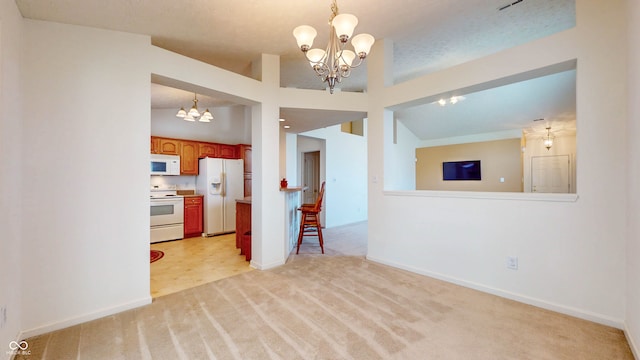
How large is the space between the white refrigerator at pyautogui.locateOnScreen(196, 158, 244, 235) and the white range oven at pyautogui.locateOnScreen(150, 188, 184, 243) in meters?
0.50

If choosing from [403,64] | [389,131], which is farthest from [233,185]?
[403,64]

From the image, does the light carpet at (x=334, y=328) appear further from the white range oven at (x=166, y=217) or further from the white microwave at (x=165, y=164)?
the white microwave at (x=165, y=164)

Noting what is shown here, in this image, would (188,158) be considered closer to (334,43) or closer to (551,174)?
(334,43)

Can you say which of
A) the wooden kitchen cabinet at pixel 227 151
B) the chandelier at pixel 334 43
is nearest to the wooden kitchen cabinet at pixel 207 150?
the wooden kitchen cabinet at pixel 227 151

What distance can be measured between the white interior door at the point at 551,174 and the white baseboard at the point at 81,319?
8960mm

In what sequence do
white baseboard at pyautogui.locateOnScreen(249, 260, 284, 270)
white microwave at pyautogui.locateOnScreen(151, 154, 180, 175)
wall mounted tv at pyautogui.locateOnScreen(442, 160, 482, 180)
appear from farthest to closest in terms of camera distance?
1. wall mounted tv at pyautogui.locateOnScreen(442, 160, 482, 180)
2. white microwave at pyautogui.locateOnScreen(151, 154, 180, 175)
3. white baseboard at pyautogui.locateOnScreen(249, 260, 284, 270)

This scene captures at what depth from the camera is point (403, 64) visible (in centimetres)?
436

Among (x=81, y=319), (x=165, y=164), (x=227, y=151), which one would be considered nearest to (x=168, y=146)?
(x=165, y=164)

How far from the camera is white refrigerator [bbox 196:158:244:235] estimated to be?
5449 millimetres

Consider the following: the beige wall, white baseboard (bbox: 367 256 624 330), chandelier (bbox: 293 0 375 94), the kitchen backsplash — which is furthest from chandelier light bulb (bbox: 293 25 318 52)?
the beige wall

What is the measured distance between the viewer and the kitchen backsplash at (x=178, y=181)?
17.6ft

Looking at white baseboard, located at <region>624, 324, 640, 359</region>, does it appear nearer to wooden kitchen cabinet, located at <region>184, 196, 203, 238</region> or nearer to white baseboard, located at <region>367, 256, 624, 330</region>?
white baseboard, located at <region>367, 256, 624, 330</region>

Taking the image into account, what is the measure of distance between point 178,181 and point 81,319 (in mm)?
3872

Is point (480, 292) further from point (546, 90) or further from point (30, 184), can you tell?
point (546, 90)
